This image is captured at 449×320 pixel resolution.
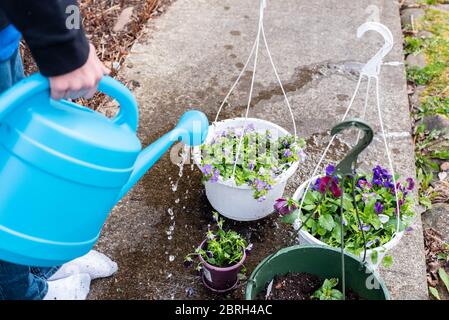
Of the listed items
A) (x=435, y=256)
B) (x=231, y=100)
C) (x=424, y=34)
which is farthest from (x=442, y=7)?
(x=435, y=256)

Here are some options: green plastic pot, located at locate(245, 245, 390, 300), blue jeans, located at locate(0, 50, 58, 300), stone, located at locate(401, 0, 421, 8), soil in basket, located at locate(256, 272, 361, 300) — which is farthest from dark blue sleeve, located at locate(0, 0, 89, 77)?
stone, located at locate(401, 0, 421, 8)

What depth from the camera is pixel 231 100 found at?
2.37 metres

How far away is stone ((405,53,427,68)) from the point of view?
2.73 meters

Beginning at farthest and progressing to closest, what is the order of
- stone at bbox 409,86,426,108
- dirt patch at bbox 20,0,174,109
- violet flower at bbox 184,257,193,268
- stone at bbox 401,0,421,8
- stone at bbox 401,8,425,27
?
stone at bbox 401,0,421,8
stone at bbox 401,8,425,27
dirt patch at bbox 20,0,174,109
stone at bbox 409,86,426,108
violet flower at bbox 184,257,193,268

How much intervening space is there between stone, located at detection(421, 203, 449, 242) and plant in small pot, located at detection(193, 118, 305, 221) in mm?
660

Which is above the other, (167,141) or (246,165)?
(167,141)

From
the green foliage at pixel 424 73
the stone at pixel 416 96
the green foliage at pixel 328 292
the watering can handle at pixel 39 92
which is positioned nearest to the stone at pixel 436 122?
the stone at pixel 416 96

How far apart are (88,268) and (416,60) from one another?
2.16 m

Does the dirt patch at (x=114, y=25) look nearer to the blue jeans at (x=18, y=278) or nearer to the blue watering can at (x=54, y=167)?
the blue jeans at (x=18, y=278)

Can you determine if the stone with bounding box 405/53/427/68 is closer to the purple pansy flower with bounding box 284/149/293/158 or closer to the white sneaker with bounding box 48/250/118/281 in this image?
the purple pansy flower with bounding box 284/149/293/158

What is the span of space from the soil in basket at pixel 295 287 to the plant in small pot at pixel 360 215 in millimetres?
122

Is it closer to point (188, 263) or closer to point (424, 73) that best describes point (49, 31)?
point (188, 263)

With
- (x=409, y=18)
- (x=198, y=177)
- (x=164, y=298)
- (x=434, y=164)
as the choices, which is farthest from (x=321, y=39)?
(x=164, y=298)

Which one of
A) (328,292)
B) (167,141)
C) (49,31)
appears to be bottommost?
(328,292)
